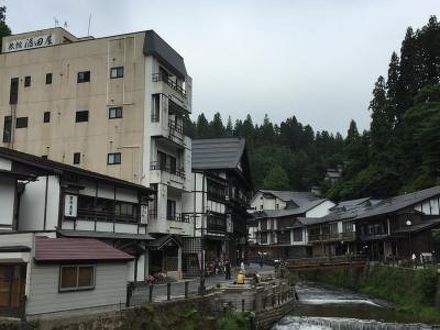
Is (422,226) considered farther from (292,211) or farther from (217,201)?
(292,211)

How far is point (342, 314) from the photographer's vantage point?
38844 millimetres

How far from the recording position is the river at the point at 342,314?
32.8 metres

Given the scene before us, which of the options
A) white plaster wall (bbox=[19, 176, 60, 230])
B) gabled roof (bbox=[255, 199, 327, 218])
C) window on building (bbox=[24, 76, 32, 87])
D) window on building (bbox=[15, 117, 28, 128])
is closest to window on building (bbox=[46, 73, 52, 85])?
window on building (bbox=[24, 76, 32, 87])

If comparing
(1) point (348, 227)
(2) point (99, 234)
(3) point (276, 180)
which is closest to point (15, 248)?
(2) point (99, 234)

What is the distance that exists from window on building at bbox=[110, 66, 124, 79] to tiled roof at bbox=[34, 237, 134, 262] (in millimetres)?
24788

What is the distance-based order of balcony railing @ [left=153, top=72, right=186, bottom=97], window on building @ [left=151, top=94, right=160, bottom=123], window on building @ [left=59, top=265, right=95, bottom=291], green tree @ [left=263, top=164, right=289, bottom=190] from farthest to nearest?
green tree @ [left=263, top=164, right=289, bottom=190], balcony railing @ [left=153, top=72, right=186, bottom=97], window on building @ [left=151, top=94, right=160, bottom=123], window on building @ [left=59, top=265, right=95, bottom=291]

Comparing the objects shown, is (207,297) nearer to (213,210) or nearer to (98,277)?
(98,277)

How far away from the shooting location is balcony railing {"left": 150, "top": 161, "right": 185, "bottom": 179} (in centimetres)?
4377

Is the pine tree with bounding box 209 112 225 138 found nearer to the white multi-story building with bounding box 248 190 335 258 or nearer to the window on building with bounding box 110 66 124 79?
the white multi-story building with bounding box 248 190 335 258

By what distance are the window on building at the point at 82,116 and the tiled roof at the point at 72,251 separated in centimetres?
2411

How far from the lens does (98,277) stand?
862 inches

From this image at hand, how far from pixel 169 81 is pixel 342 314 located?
24.5m

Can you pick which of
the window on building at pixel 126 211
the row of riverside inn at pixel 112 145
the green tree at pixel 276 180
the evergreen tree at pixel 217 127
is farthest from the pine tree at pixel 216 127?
the window on building at pixel 126 211

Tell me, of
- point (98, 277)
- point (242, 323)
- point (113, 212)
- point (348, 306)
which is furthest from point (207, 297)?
point (348, 306)
